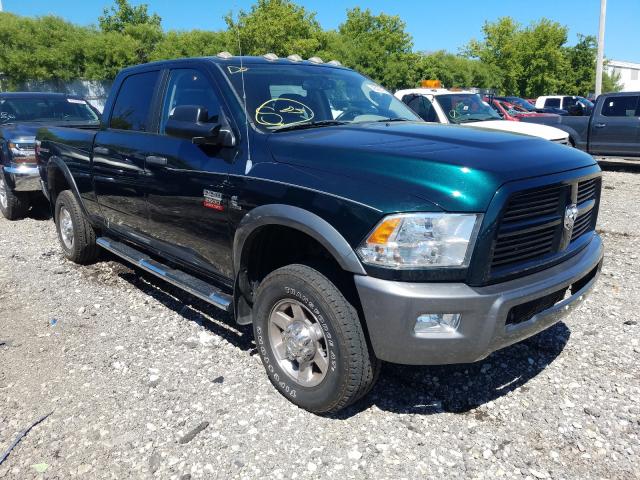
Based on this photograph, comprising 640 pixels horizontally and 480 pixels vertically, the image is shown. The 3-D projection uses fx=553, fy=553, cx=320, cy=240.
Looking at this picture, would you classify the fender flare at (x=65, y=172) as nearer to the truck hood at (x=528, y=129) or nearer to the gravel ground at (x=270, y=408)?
the gravel ground at (x=270, y=408)

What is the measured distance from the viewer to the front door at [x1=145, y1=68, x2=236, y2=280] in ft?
11.0

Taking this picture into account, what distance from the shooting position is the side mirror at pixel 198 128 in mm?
3252

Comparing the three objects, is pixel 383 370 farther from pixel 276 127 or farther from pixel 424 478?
pixel 276 127

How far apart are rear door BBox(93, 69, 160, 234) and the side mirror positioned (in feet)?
2.59

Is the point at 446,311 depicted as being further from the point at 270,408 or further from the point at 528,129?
the point at 528,129

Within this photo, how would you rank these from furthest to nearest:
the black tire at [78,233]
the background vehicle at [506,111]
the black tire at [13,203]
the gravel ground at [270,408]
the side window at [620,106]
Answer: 1. the background vehicle at [506,111]
2. the side window at [620,106]
3. the black tire at [13,203]
4. the black tire at [78,233]
5. the gravel ground at [270,408]

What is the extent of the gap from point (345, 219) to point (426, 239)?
392 mm

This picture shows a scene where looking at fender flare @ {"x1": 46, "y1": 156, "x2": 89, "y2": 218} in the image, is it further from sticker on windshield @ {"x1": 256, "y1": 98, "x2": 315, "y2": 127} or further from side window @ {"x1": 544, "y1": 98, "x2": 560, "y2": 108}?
side window @ {"x1": 544, "y1": 98, "x2": 560, "y2": 108}

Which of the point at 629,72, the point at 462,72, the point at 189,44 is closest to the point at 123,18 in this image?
the point at 189,44

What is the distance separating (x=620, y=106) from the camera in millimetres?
12500

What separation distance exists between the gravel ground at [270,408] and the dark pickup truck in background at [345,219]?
12.2 inches

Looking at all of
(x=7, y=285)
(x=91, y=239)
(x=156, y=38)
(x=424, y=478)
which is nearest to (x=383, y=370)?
(x=424, y=478)

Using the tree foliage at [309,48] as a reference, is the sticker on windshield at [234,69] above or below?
below

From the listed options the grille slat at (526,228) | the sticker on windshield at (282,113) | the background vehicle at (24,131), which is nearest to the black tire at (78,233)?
the background vehicle at (24,131)
